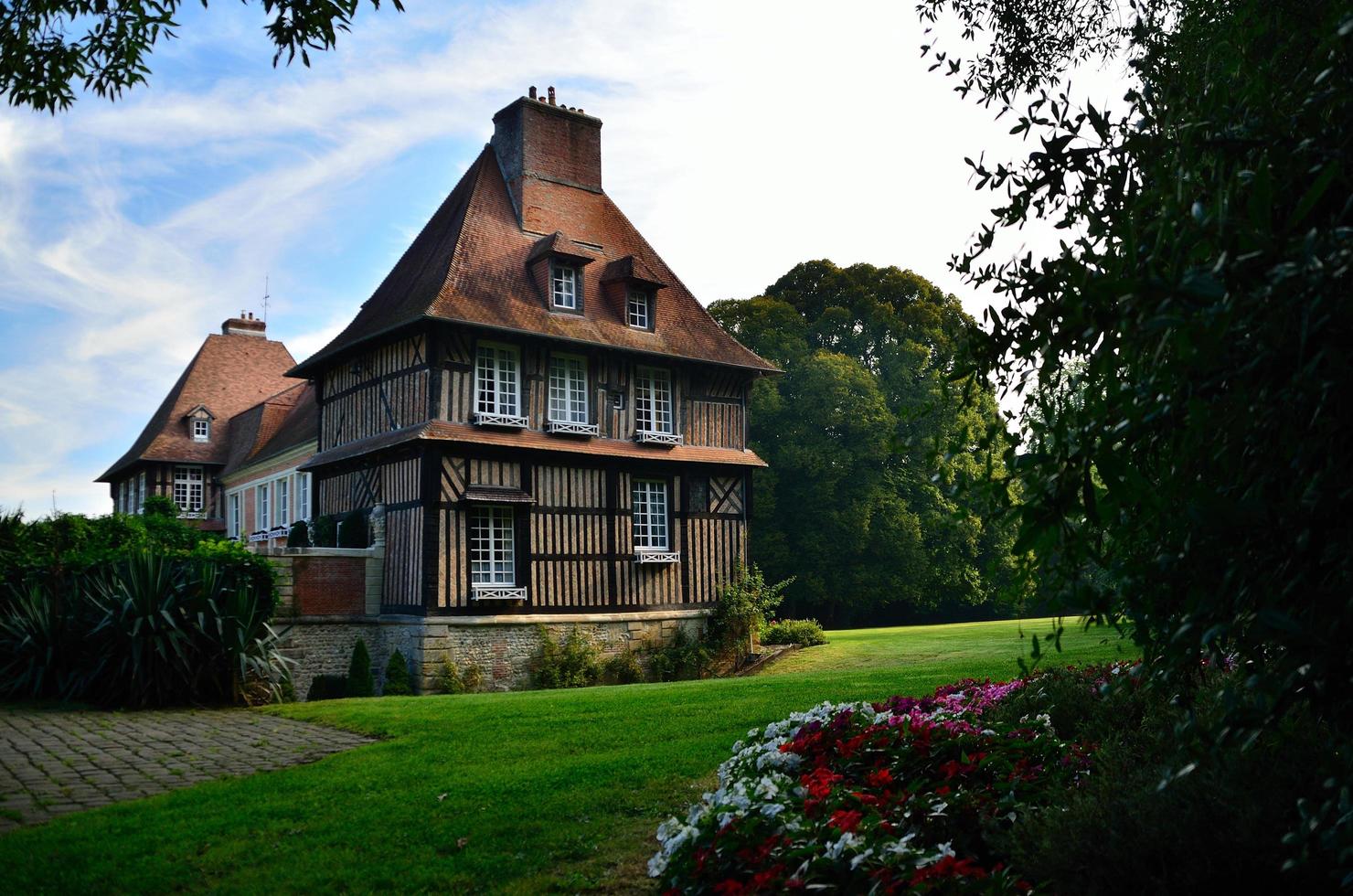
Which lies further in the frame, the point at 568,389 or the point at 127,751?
the point at 568,389

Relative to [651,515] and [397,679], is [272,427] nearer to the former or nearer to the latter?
[651,515]

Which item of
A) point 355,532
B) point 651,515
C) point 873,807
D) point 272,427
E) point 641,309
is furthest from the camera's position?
point 272,427

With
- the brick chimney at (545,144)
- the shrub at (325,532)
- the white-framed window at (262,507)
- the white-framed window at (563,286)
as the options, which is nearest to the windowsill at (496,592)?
the shrub at (325,532)

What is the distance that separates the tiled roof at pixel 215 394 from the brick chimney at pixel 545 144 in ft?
47.8

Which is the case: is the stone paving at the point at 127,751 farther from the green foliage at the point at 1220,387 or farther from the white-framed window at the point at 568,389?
the white-framed window at the point at 568,389

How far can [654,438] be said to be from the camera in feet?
69.4

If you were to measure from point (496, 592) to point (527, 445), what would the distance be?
2583mm

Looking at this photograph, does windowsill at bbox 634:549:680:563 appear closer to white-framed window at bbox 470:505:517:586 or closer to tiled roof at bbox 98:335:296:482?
white-framed window at bbox 470:505:517:586

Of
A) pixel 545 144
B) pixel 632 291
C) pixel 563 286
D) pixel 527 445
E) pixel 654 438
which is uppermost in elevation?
pixel 545 144

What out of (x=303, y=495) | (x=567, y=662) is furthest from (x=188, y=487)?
(x=567, y=662)

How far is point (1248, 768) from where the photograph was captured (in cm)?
347

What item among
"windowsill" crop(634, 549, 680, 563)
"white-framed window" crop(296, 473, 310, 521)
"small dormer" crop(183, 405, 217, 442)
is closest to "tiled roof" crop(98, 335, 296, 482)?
"small dormer" crop(183, 405, 217, 442)

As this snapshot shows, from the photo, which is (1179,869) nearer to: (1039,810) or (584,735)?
(1039,810)

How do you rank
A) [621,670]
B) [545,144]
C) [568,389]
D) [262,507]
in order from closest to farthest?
[621,670], [568,389], [545,144], [262,507]
